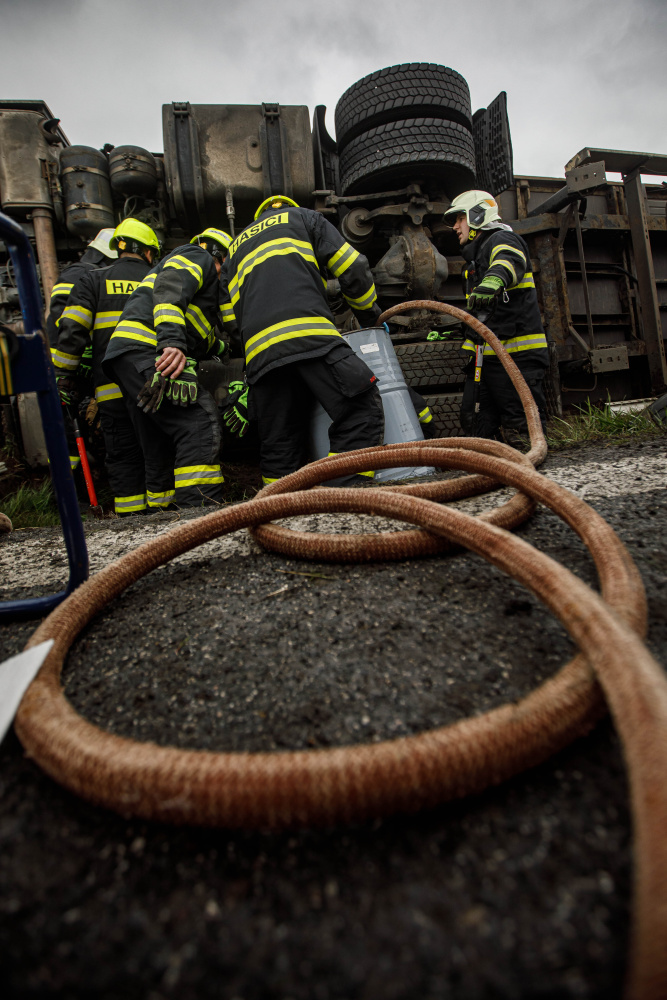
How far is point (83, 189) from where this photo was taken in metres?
4.32

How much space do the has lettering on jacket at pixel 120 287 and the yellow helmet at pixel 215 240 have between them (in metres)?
0.57

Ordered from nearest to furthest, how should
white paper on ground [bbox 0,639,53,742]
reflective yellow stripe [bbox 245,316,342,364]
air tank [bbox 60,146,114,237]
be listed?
white paper on ground [bbox 0,639,53,742] → reflective yellow stripe [bbox 245,316,342,364] → air tank [bbox 60,146,114,237]

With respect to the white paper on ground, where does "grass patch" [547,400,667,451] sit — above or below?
above

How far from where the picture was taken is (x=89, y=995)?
1.58ft

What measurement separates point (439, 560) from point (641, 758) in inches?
34.7

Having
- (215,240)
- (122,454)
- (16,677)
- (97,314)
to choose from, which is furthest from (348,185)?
(16,677)

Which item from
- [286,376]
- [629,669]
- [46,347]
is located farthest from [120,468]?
[629,669]

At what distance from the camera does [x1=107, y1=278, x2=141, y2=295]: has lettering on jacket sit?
3.53m

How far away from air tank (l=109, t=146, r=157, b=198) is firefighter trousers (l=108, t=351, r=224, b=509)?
7.28 ft

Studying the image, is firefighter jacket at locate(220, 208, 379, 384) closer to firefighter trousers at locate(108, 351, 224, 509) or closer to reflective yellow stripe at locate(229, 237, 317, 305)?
reflective yellow stripe at locate(229, 237, 317, 305)

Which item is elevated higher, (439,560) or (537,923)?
(439,560)

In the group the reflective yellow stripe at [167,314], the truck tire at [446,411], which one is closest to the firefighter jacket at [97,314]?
the reflective yellow stripe at [167,314]

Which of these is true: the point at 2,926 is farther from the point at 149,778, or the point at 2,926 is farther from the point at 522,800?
the point at 522,800

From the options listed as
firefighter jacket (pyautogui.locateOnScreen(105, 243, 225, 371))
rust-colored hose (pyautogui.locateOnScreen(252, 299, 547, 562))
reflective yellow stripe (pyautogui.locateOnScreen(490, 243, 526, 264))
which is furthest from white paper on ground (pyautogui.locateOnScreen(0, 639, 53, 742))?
reflective yellow stripe (pyautogui.locateOnScreen(490, 243, 526, 264))
